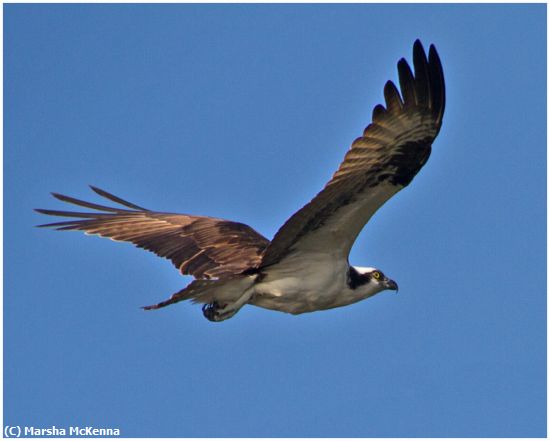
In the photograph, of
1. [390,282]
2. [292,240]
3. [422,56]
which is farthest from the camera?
[390,282]

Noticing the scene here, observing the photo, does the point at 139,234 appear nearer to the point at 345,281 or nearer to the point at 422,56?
the point at 345,281

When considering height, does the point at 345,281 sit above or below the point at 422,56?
below

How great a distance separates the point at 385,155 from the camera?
36.9 ft

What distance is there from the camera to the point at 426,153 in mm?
11359

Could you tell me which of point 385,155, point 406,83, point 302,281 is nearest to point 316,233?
point 302,281

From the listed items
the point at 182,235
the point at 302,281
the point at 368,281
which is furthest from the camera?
the point at 182,235

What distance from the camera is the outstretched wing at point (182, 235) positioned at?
12.5 metres

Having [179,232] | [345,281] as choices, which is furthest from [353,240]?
[179,232]

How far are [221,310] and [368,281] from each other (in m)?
1.69

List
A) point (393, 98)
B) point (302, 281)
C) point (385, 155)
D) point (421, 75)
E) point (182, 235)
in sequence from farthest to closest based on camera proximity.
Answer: point (182, 235) < point (302, 281) < point (385, 155) < point (393, 98) < point (421, 75)

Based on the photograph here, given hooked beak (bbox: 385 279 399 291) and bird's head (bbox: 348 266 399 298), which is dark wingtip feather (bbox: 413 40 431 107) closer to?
bird's head (bbox: 348 266 399 298)

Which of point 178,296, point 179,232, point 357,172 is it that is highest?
point 179,232

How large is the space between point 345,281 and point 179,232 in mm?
2391

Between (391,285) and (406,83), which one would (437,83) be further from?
(391,285)
